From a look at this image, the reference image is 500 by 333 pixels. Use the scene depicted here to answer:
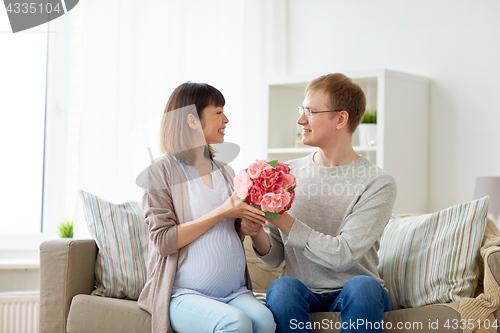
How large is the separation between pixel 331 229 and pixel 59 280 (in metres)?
1.08

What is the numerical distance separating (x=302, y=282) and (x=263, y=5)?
2480mm

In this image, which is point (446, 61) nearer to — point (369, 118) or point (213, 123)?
point (369, 118)

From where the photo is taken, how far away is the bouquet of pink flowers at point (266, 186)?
5.11ft

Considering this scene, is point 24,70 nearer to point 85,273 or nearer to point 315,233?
point 85,273

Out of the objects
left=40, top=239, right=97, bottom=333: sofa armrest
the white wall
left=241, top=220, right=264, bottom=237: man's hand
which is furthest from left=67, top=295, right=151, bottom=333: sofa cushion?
the white wall

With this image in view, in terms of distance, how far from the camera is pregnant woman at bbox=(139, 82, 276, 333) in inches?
61.8

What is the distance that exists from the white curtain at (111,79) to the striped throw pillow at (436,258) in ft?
3.87

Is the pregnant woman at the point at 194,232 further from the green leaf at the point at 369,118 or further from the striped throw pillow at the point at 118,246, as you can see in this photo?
the green leaf at the point at 369,118

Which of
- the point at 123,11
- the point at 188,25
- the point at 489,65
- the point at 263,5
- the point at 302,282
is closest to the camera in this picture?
the point at 302,282

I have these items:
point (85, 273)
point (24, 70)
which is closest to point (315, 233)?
point (85, 273)

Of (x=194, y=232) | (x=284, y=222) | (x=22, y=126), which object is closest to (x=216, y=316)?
(x=194, y=232)

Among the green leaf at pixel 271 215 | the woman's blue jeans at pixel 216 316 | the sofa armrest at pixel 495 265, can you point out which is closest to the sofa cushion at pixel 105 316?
the woman's blue jeans at pixel 216 316

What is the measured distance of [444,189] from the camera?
2949mm

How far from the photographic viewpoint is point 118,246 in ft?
6.83
